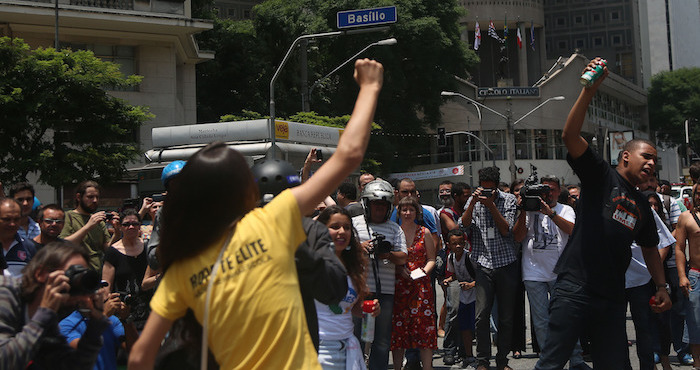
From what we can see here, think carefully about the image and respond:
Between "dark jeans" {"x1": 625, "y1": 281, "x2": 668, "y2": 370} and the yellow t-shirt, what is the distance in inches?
190

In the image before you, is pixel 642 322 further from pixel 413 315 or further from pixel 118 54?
pixel 118 54

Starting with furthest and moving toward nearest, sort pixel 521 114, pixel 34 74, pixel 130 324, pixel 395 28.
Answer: pixel 521 114 < pixel 395 28 < pixel 34 74 < pixel 130 324

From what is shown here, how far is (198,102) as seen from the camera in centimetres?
4125

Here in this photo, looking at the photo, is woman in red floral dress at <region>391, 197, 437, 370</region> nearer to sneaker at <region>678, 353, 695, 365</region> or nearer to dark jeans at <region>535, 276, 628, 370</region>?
dark jeans at <region>535, 276, 628, 370</region>

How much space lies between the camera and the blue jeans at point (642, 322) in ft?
23.2

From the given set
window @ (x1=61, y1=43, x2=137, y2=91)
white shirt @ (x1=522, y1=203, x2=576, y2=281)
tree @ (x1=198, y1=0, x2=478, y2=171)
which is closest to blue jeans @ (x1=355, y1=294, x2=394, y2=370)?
white shirt @ (x1=522, y1=203, x2=576, y2=281)

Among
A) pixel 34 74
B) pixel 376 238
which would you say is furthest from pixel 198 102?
pixel 376 238

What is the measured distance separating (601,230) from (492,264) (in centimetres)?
320

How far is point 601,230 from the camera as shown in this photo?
5.38m

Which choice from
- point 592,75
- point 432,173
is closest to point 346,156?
point 592,75

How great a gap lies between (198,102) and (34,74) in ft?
58.2

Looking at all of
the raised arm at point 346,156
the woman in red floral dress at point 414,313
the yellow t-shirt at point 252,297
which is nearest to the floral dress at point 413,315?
the woman in red floral dress at point 414,313

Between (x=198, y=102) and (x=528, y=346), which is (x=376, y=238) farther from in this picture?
(x=198, y=102)

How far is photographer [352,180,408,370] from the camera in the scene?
24.1ft
